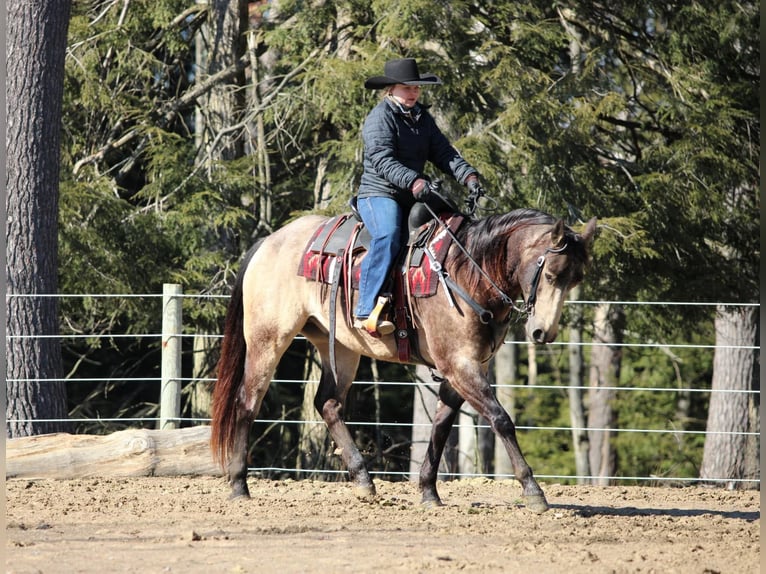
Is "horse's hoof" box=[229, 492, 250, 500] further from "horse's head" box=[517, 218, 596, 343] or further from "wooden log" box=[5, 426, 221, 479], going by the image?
"horse's head" box=[517, 218, 596, 343]

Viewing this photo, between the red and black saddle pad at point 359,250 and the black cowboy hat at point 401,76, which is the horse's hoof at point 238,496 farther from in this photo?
the black cowboy hat at point 401,76

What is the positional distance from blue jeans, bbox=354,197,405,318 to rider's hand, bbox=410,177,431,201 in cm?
27

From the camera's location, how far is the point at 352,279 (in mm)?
6457

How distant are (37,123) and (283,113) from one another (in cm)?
261

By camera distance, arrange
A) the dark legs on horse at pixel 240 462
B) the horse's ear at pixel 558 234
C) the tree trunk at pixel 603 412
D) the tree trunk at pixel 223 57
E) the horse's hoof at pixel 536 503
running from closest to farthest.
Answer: the horse's ear at pixel 558 234, the horse's hoof at pixel 536 503, the dark legs on horse at pixel 240 462, the tree trunk at pixel 223 57, the tree trunk at pixel 603 412

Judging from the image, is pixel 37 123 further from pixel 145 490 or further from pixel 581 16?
pixel 581 16

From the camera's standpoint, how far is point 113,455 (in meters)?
7.67

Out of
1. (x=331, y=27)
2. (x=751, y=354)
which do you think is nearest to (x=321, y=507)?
(x=331, y=27)

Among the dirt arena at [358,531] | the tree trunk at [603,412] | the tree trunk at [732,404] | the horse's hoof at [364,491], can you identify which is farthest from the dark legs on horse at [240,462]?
the tree trunk at [603,412]

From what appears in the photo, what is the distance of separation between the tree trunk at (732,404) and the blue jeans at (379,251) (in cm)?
723

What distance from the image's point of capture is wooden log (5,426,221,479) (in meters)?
7.51

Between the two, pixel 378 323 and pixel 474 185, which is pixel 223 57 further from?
pixel 378 323

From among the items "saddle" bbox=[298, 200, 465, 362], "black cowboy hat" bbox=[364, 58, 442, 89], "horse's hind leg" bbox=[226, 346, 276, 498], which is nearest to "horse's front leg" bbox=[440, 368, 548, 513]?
"saddle" bbox=[298, 200, 465, 362]

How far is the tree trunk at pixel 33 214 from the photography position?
8719 mm
